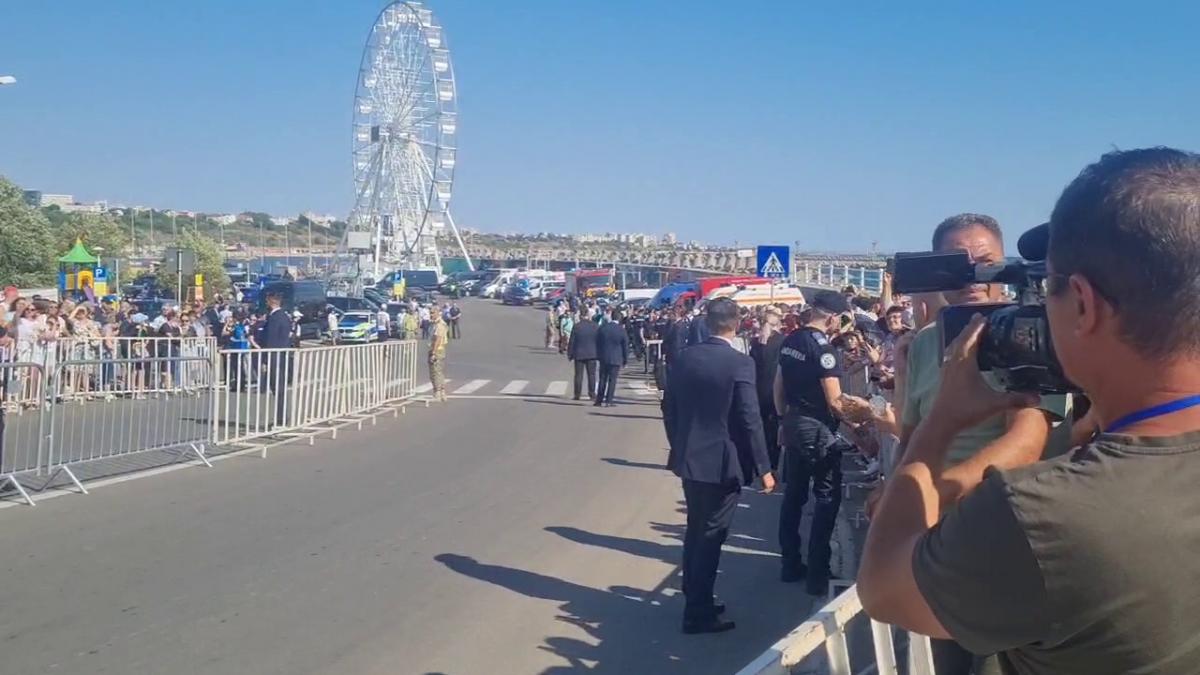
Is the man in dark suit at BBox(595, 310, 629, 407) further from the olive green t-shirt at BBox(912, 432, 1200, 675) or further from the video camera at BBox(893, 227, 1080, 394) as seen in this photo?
the olive green t-shirt at BBox(912, 432, 1200, 675)

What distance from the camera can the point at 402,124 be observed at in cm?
5422

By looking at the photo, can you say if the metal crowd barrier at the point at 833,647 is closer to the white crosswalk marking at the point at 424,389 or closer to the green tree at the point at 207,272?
the white crosswalk marking at the point at 424,389

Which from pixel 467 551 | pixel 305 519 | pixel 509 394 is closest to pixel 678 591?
pixel 467 551

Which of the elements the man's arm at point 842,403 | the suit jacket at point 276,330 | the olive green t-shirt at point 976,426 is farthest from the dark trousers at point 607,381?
the olive green t-shirt at point 976,426

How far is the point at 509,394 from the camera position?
22812 millimetres

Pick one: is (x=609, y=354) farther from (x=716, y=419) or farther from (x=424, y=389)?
(x=716, y=419)

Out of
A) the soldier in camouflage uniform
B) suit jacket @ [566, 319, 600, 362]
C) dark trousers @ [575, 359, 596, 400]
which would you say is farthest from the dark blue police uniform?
the soldier in camouflage uniform

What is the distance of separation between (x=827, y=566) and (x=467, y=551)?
2731mm

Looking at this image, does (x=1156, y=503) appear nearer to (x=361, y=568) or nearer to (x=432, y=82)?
(x=361, y=568)

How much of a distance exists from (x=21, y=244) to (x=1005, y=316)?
2025 inches

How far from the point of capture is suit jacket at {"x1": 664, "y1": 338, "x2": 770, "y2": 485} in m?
6.68

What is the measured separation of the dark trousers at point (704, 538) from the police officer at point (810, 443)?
1.01 meters

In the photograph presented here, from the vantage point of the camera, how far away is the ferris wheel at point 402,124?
52094 millimetres

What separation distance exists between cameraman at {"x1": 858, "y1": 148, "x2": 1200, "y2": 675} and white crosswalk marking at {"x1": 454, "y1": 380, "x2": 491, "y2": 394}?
21975 mm
